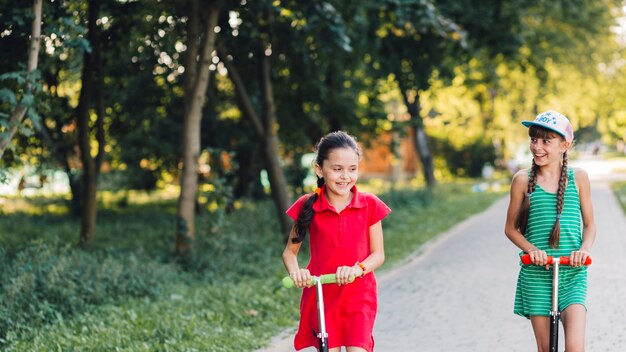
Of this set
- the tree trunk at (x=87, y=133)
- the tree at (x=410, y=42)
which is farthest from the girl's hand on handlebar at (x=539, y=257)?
the tree trunk at (x=87, y=133)

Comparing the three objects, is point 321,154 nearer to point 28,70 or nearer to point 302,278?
point 302,278

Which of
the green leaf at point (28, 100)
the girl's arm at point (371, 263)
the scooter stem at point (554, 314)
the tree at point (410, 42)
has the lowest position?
the scooter stem at point (554, 314)

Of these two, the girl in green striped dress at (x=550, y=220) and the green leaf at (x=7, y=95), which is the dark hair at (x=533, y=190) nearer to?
the girl in green striped dress at (x=550, y=220)

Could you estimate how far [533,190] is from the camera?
4.80 metres

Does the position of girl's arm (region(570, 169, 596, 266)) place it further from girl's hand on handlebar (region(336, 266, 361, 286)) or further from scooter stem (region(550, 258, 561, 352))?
girl's hand on handlebar (region(336, 266, 361, 286))

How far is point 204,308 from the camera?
847 cm

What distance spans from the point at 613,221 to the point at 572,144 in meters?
13.2

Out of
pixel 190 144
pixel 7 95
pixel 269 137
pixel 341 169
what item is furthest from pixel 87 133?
pixel 341 169

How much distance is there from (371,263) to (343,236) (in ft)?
0.64

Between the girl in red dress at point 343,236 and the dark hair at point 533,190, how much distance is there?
2.98 feet

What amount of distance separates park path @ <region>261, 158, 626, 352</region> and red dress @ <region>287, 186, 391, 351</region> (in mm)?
2762

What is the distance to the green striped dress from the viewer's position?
4.70 meters

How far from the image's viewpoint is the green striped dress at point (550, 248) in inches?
185

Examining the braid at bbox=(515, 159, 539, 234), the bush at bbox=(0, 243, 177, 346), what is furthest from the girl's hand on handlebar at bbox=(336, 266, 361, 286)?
the bush at bbox=(0, 243, 177, 346)
